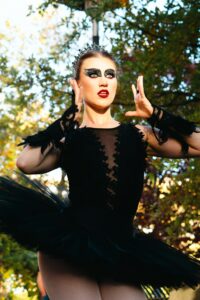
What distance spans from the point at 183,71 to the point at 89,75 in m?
6.62

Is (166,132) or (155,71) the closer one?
(166,132)

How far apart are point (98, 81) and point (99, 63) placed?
0.48ft

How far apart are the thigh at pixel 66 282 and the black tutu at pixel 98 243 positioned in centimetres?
6

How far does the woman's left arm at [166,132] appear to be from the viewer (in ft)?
16.2

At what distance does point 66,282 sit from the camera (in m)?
4.38

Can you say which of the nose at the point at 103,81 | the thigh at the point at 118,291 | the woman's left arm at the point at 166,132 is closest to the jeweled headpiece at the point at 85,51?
the nose at the point at 103,81

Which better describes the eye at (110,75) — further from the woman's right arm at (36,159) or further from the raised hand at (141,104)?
the woman's right arm at (36,159)

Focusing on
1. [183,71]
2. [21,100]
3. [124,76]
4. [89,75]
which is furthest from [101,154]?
[21,100]

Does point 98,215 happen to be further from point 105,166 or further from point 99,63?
point 99,63

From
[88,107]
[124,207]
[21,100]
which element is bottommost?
[21,100]

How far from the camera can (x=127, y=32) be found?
1118 centimetres

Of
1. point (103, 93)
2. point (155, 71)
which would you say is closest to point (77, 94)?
point (103, 93)

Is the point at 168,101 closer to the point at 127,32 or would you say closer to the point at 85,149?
the point at 127,32

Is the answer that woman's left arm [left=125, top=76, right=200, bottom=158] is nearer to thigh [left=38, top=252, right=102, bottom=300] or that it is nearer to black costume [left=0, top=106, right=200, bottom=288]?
black costume [left=0, top=106, right=200, bottom=288]
